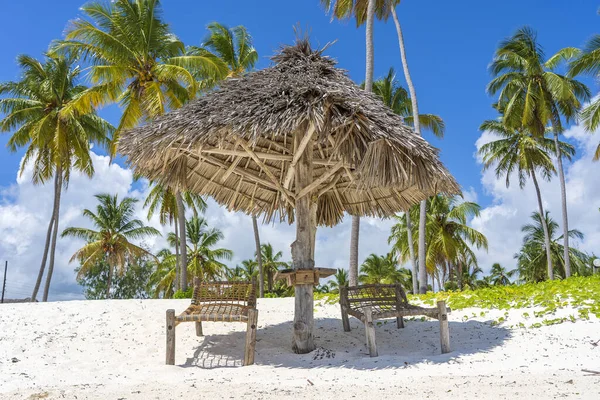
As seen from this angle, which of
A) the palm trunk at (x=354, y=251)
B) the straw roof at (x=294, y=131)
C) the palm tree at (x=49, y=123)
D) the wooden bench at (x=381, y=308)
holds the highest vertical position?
the palm tree at (x=49, y=123)

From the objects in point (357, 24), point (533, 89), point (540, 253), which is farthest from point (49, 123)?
point (540, 253)

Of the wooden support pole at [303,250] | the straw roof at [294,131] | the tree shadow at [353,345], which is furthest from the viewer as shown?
the wooden support pole at [303,250]

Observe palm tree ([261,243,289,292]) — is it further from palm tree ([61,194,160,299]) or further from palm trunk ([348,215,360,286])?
palm trunk ([348,215,360,286])

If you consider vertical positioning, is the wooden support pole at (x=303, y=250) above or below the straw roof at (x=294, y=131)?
below

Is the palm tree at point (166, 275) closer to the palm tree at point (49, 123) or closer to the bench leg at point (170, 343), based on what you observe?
the palm tree at point (49, 123)

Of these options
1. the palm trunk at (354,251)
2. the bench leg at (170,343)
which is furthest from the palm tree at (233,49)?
the bench leg at (170,343)

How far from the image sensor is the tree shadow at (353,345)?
552 centimetres

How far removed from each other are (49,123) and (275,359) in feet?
44.9

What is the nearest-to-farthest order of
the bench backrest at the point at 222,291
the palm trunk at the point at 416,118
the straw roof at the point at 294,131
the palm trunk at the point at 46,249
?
the straw roof at the point at 294,131
the bench backrest at the point at 222,291
the palm trunk at the point at 416,118
the palm trunk at the point at 46,249

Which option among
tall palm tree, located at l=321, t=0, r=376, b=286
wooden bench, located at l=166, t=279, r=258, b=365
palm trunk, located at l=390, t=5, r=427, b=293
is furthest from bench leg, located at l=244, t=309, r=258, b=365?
palm trunk, located at l=390, t=5, r=427, b=293

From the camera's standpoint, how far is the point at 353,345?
647cm

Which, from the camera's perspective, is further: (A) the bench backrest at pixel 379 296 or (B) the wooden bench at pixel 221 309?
(A) the bench backrest at pixel 379 296

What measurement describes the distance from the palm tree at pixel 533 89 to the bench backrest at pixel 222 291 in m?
14.8

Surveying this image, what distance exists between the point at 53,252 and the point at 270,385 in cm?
1448
